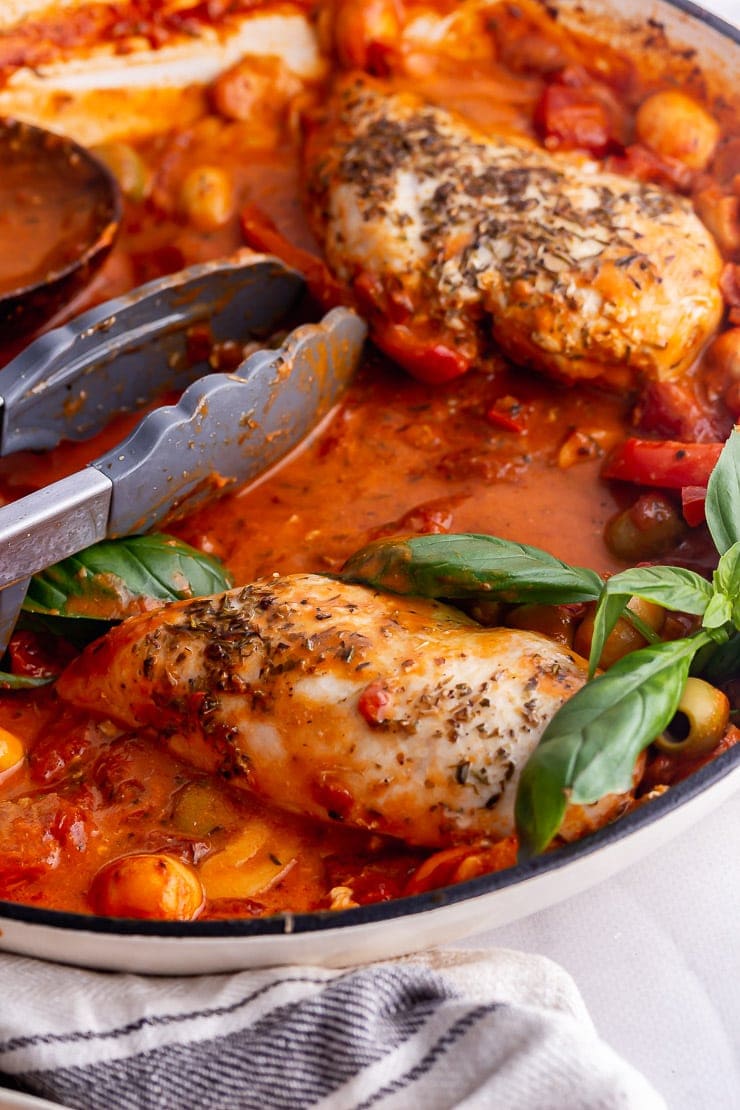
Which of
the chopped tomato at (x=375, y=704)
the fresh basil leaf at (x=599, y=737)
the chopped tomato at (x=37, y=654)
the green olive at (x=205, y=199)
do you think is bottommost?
the chopped tomato at (x=37, y=654)

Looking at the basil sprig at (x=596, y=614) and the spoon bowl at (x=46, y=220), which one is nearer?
the basil sprig at (x=596, y=614)

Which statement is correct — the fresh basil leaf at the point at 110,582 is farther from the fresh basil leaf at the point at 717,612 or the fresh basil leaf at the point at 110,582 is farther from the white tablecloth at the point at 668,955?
the fresh basil leaf at the point at 717,612

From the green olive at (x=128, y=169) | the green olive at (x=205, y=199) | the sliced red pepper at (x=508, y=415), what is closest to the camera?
the sliced red pepper at (x=508, y=415)

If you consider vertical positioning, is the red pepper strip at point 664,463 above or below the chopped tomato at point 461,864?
above

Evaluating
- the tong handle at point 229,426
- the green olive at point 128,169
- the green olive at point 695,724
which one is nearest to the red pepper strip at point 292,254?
the tong handle at point 229,426

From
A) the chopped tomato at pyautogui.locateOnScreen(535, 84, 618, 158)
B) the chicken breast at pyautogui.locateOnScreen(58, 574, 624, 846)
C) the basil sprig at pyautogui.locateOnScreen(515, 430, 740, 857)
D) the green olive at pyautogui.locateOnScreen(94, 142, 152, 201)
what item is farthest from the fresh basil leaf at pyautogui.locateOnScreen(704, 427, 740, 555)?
the green olive at pyautogui.locateOnScreen(94, 142, 152, 201)

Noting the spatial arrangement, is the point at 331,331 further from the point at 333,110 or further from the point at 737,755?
the point at 737,755

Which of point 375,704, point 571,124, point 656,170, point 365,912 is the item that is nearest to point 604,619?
point 375,704

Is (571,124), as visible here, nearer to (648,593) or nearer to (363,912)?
(648,593)
